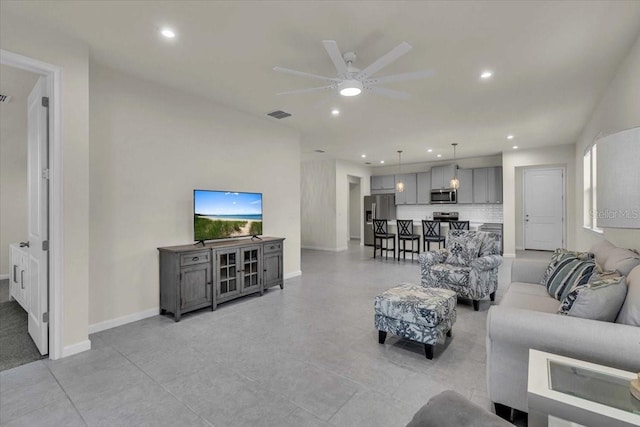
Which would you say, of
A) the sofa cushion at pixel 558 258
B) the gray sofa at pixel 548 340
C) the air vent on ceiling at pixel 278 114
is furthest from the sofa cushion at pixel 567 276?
the air vent on ceiling at pixel 278 114

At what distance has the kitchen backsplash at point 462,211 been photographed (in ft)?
27.6

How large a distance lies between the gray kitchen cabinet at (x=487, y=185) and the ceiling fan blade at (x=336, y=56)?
7055mm

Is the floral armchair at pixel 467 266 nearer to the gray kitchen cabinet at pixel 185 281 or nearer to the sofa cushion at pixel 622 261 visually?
the sofa cushion at pixel 622 261

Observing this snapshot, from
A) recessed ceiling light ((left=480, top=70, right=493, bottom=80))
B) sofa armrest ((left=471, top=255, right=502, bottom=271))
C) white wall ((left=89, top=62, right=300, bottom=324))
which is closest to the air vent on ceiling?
white wall ((left=89, top=62, right=300, bottom=324))

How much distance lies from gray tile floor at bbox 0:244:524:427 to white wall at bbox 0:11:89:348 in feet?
1.23

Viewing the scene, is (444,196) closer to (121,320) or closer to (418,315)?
(418,315)

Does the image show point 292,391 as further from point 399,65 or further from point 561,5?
point 561,5

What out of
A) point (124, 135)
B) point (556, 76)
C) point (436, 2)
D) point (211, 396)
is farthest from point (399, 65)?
point (211, 396)

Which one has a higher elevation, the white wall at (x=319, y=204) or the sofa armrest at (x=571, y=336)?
the white wall at (x=319, y=204)

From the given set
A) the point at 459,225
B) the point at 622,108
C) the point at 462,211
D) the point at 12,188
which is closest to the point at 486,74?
the point at 622,108

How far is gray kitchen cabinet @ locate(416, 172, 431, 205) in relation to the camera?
9.21 meters

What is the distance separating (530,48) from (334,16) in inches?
77.8

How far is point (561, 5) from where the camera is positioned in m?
2.23

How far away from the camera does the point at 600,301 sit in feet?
5.29
